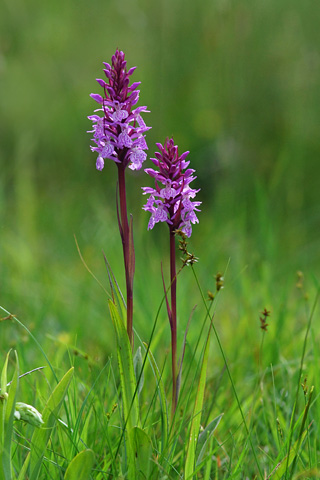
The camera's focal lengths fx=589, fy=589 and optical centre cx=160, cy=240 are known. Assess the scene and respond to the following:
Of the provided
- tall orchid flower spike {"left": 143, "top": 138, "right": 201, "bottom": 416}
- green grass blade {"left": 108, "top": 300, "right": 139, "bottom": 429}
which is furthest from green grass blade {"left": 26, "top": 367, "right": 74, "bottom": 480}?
tall orchid flower spike {"left": 143, "top": 138, "right": 201, "bottom": 416}

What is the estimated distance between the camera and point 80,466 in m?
1.13

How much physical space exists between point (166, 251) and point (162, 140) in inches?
34.6

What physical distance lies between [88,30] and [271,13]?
2.01m

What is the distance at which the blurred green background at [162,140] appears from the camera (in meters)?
2.87

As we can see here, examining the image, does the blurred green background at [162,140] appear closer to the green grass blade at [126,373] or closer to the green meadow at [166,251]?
the green meadow at [166,251]

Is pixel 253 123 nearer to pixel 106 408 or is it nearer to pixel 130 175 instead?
pixel 130 175

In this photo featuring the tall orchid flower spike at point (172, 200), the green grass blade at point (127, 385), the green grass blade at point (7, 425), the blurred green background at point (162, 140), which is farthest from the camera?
the blurred green background at point (162, 140)

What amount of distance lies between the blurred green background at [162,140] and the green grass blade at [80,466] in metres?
1.17

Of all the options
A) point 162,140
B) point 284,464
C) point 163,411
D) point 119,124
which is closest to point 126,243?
point 119,124

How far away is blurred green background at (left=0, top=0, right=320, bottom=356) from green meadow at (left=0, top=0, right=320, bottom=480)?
0.06ft

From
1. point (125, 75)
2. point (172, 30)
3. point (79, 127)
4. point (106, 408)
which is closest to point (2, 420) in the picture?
point (106, 408)

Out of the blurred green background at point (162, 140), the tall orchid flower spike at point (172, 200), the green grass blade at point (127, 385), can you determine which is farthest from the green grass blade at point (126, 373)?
the blurred green background at point (162, 140)

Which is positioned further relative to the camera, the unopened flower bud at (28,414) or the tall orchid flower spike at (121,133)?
the tall orchid flower spike at (121,133)

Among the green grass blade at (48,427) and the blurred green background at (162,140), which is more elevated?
the blurred green background at (162,140)
